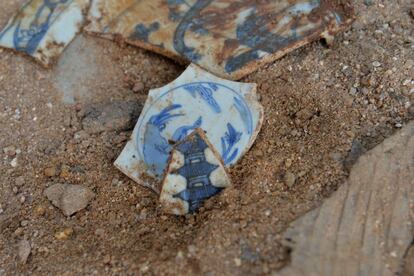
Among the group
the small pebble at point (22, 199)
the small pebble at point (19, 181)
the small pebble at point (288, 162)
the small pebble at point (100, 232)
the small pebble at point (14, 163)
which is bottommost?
the small pebble at point (100, 232)

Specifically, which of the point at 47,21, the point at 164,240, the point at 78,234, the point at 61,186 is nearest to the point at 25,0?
the point at 47,21

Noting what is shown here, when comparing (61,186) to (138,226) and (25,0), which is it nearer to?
(138,226)

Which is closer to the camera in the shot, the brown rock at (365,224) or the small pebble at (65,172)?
the brown rock at (365,224)

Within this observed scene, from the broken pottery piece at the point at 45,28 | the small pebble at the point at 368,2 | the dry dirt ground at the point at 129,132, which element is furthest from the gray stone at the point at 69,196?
the small pebble at the point at 368,2

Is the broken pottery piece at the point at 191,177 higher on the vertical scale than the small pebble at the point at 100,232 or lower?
higher

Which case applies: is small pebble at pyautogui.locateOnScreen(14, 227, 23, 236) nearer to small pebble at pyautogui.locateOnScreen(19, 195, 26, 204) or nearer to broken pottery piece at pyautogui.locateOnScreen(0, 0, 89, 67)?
small pebble at pyautogui.locateOnScreen(19, 195, 26, 204)

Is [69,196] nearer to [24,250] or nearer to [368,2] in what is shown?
[24,250]

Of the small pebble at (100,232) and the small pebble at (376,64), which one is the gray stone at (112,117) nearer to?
the small pebble at (100,232)
